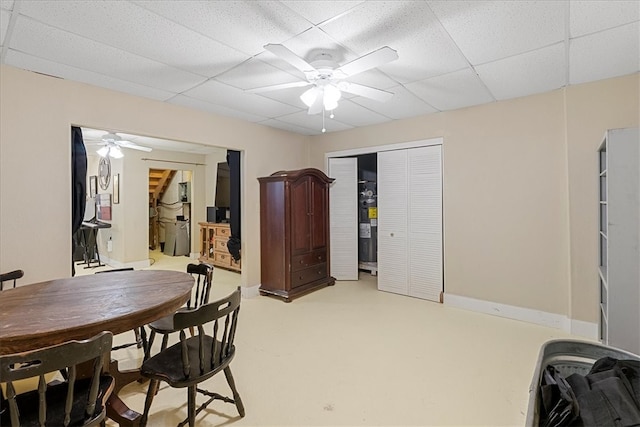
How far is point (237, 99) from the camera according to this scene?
11.2ft

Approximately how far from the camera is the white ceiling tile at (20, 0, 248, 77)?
5.93 feet

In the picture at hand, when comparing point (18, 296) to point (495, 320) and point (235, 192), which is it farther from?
point (495, 320)

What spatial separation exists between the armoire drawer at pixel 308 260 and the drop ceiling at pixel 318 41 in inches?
87.1

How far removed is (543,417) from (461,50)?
7.67 feet

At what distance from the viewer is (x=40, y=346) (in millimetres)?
1307

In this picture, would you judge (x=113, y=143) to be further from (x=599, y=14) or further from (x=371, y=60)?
(x=599, y=14)

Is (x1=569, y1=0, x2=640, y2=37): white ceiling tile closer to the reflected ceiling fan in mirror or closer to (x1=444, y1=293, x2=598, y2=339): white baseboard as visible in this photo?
the reflected ceiling fan in mirror

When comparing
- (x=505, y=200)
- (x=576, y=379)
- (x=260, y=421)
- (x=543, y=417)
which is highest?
(x=505, y=200)

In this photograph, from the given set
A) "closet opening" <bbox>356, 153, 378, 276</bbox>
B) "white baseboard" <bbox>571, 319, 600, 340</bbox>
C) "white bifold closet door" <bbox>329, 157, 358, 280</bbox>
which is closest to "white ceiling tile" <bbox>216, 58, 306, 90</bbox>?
"white bifold closet door" <bbox>329, 157, 358, 280</bbox>

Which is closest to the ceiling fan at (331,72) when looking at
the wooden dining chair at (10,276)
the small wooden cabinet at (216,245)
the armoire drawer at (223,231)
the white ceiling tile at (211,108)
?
the white ceiling tile at (211,108)

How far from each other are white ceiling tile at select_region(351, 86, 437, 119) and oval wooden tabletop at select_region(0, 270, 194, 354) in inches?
106

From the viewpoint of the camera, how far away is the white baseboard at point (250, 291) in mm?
4375

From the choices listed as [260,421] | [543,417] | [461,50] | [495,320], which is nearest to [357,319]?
[495,320]

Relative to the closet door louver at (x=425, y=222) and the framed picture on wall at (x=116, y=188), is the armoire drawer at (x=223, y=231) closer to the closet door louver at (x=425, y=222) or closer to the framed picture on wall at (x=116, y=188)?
the framed picture on wall at (x=116, y=188)
